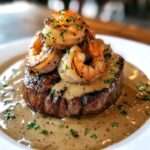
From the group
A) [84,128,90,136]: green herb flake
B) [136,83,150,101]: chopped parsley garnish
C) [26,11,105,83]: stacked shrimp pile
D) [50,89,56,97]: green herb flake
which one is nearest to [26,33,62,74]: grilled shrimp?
[26,11,105,83]: stacked shrimp pile

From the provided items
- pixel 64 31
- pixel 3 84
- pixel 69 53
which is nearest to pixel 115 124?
pixel 69 53

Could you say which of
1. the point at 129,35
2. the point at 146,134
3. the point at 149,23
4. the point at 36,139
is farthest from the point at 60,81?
the point at 149,23

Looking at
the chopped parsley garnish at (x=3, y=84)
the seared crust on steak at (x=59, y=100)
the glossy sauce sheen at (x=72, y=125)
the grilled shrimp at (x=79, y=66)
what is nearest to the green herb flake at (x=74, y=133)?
the glossy sauce sheen at (x=72, y=125)

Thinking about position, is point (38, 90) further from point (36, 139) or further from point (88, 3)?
point (88, 3)

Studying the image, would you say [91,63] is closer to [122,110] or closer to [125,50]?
[122,110]

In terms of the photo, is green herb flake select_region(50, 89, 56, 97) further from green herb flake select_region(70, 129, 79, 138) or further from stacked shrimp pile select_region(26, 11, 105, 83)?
green herb flake select_region(70, 129, 79, 138)

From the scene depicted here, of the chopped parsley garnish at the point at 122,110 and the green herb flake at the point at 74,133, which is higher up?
the chopped parsley garnish at the point at 122,110

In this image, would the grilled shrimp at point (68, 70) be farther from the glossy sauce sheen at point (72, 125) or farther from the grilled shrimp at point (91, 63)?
the glossy sauce sheen at point (72, 125)
